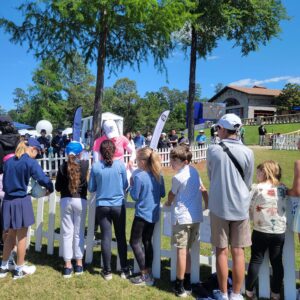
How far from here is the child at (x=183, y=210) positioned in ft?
10.9

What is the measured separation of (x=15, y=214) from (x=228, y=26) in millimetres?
17613

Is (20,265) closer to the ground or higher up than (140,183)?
closer to the ground

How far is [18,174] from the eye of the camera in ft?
12.0

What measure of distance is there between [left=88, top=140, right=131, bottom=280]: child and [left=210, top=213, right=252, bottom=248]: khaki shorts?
118 centimetres

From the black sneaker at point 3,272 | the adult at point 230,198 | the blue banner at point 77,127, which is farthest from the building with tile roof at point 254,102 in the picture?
the black sneaker at point 3,272

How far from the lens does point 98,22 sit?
12023 millimetres

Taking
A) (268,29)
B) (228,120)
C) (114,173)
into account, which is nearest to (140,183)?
(114,173)

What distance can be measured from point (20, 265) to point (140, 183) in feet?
5.80

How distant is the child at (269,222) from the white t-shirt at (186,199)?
0.56 metres

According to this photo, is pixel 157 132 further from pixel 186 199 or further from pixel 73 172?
pixel 186 199

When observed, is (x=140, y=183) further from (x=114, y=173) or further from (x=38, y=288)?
(x=38, y=288)

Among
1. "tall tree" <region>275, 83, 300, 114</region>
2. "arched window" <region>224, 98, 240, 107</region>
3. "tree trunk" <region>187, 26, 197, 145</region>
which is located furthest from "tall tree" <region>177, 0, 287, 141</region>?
"arched window" <region>224, 98, 240, 107</region>

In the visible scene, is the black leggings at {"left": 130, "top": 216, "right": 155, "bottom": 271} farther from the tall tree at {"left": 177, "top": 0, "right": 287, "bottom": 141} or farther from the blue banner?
the tall tree at {"left": 177, "top": 0, "right": 287, "bottom": 141}


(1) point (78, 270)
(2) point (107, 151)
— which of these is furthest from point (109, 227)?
(2) point (107, 151)
